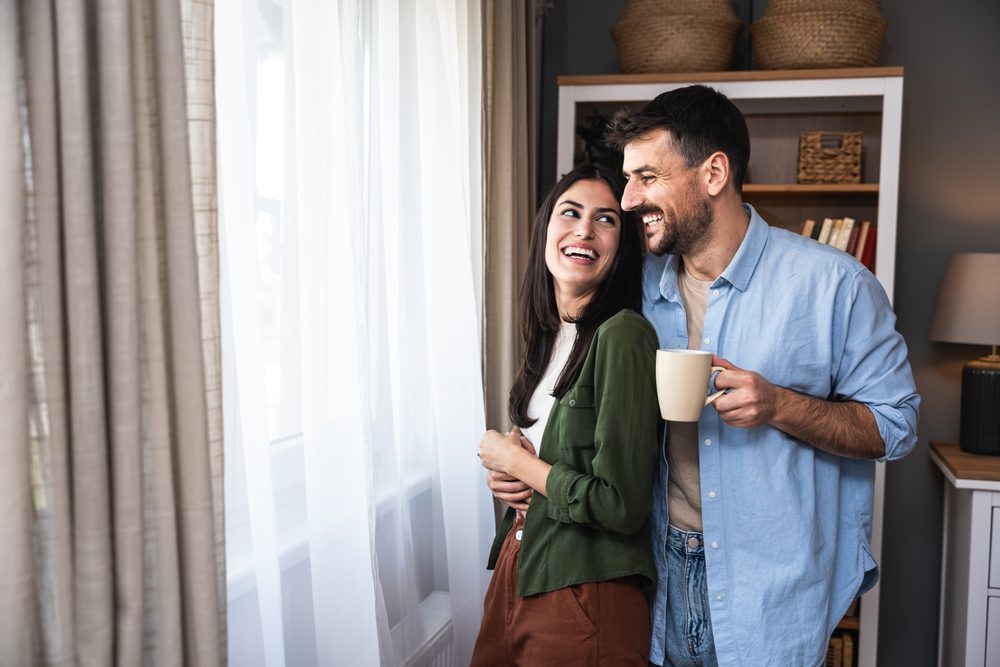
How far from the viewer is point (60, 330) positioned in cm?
86

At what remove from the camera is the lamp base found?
8.81 ft

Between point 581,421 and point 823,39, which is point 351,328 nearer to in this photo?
point 581,421

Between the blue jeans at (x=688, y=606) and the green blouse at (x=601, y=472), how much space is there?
7cm

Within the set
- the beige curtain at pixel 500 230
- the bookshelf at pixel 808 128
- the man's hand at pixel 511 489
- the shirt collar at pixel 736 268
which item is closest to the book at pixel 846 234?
the bookshelf at pixel 808 128

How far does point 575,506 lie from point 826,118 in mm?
2285

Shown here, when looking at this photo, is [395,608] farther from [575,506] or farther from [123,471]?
Result: [123,471]

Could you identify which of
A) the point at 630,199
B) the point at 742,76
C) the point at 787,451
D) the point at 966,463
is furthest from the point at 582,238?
the point at 966,463

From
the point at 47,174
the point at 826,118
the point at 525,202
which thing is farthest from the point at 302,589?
the point at 826,118

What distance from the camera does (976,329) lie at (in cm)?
265

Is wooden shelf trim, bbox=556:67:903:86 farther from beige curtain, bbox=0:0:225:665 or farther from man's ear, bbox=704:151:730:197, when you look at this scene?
beige curtain, bbox=0:0:225:665

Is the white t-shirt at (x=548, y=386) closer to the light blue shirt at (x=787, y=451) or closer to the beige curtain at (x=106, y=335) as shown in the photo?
the light blue shirt at (x=787, y=451)

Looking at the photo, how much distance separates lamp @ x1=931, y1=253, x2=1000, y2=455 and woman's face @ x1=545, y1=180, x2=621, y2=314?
179 cm

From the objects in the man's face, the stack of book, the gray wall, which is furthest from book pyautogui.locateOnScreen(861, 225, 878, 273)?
the man's face

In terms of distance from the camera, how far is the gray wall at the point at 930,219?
2.97 metres
